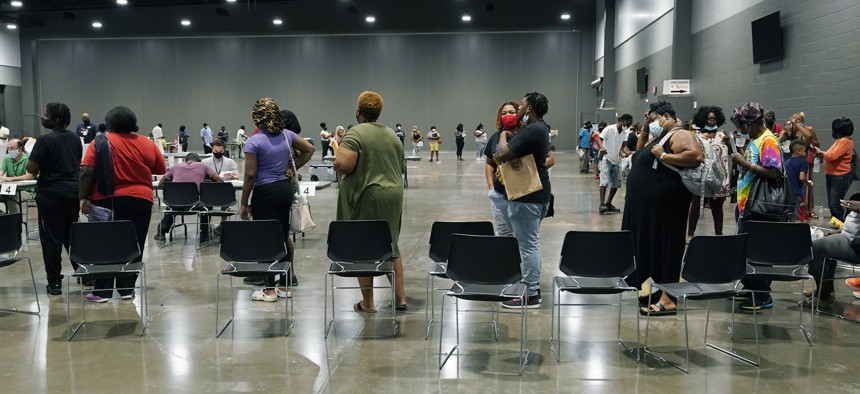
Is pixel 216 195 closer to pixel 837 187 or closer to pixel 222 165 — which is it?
pixel 222 165

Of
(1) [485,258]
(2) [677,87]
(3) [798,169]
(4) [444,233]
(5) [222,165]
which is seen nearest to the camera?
(1) [485,258]

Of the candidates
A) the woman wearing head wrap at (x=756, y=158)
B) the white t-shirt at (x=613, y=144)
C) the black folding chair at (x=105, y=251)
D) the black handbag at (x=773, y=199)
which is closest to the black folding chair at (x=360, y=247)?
the black folding chair at (x=105, y=251)

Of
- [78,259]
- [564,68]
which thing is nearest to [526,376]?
[78,259]

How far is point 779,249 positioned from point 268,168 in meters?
3.41

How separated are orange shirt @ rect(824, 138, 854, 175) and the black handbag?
426 cm

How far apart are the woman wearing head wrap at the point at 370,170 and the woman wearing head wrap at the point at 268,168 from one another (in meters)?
0.52

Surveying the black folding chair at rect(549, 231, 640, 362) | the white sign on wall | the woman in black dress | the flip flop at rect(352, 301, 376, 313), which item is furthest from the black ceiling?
the black folding chair at rect(549, 231, 640, 362)

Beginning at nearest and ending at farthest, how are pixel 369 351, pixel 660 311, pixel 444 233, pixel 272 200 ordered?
1. pixel 369 351
2. pixel 660 311
3. pixel 444 233
4. pixel 272 200

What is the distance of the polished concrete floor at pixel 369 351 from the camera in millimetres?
3510

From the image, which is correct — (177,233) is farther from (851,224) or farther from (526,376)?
(851,224)

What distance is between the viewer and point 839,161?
8.39m

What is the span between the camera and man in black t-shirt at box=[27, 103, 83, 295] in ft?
17.0

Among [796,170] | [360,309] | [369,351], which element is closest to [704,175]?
[369,351]

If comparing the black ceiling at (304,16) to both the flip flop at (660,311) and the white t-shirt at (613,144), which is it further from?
the flip flop at (660,311)
